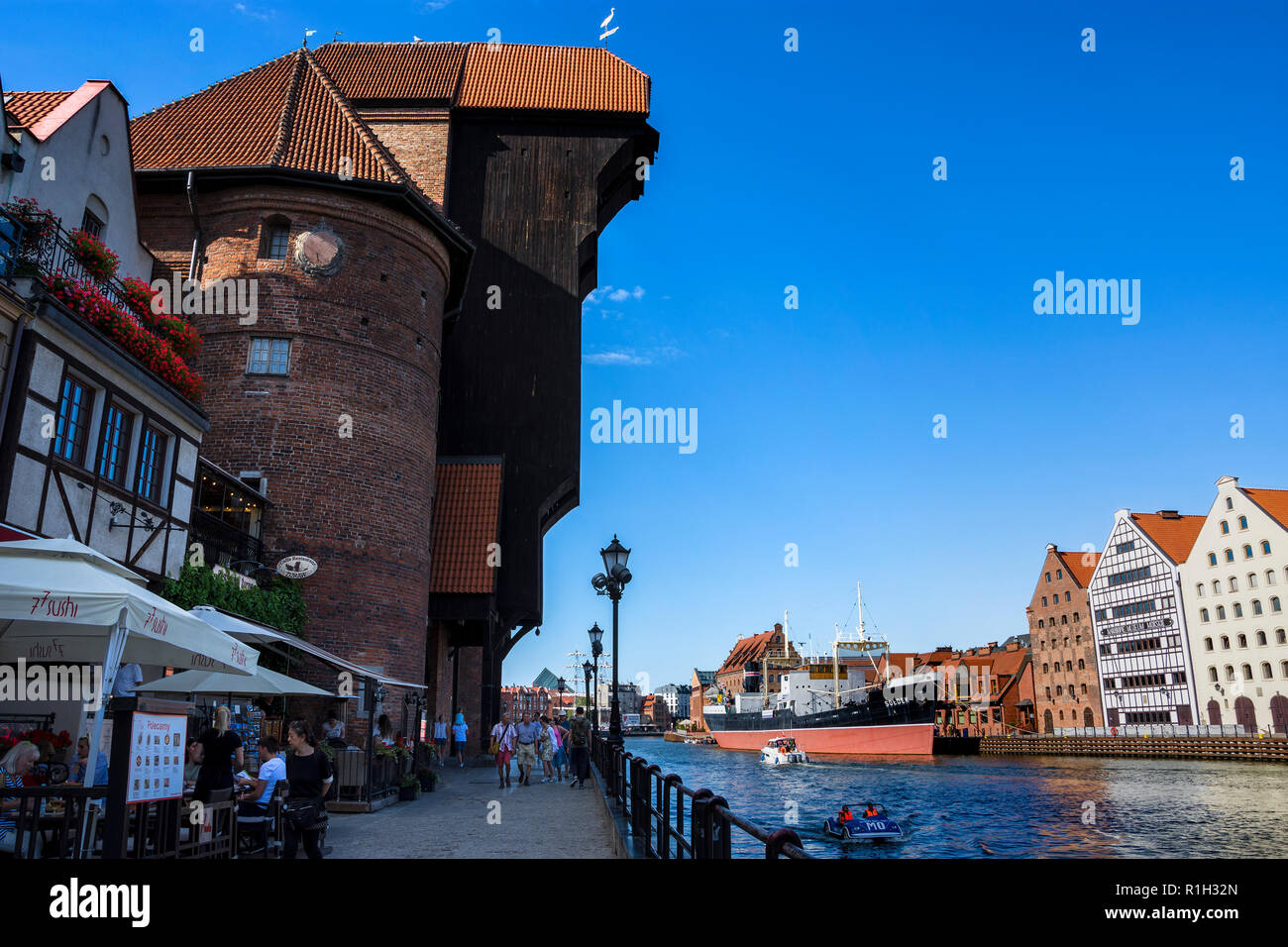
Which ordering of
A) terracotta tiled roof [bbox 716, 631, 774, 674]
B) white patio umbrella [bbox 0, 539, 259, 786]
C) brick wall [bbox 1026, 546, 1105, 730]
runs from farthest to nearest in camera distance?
terracotta tiled roof [bbox 716, 631, 774, 674]
brick wall [bbox 1026, 546, 1105, 730]
white patio umbrella [bbox 0, 539, 259, 786]

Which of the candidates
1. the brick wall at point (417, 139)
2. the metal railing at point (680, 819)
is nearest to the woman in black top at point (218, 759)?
the metal railing at point (680, 819)

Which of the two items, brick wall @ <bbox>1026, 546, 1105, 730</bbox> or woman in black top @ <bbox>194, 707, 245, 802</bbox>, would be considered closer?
woman in black top @ <bbox>194, 707, 245, 802</bbox>

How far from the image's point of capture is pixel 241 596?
1673 centimetres

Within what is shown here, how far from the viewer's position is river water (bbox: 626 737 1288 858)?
24.2 m

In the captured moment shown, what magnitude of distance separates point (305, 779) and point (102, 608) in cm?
243

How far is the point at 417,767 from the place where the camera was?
1936 cm

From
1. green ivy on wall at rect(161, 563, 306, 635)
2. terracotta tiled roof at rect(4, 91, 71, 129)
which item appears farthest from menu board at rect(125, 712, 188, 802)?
terracotta tiled roof at rect(4, 91, 71, 129)

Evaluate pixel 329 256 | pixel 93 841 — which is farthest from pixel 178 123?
pixel 93 841

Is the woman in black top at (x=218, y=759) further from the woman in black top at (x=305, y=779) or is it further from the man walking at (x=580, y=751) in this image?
the man walking at (x=580, y=751)

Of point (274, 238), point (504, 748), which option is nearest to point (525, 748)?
point (504, 748)

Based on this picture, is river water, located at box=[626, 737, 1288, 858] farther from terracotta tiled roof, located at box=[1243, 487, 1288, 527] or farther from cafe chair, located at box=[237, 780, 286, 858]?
terracotta tiled roof, located at box=[1243, 487, 1288, 527]

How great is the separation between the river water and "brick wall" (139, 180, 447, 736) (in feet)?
29.7

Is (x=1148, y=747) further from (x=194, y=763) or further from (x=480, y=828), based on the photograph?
(x=194, y=763)

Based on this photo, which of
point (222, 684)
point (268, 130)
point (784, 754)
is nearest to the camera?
point (222, 684)
